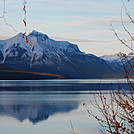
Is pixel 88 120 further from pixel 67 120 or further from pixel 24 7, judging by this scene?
pixel 24 7

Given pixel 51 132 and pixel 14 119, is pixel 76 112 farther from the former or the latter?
pixel 51 132

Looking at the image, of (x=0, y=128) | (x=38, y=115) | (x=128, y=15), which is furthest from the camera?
(x=38, y=115)

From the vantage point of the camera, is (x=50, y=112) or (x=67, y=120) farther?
(x=50, y=112)

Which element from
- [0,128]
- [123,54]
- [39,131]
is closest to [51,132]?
[39,131]

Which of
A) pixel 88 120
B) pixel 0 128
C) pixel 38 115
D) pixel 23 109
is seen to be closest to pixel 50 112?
pixel 38 115

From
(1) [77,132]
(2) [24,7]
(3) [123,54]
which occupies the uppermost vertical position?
(2) [24,7]

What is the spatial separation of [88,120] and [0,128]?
25.0ft

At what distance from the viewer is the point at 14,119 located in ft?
105

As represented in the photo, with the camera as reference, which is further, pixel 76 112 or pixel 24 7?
pixel 76 112

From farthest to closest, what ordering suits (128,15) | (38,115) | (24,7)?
1. (38,115)
2. (128,15)
3. (24,7)

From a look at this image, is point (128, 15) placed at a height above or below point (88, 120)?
above

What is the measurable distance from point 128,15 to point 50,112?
104ft

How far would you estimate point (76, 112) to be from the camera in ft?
123

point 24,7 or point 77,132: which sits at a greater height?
point 24,7
